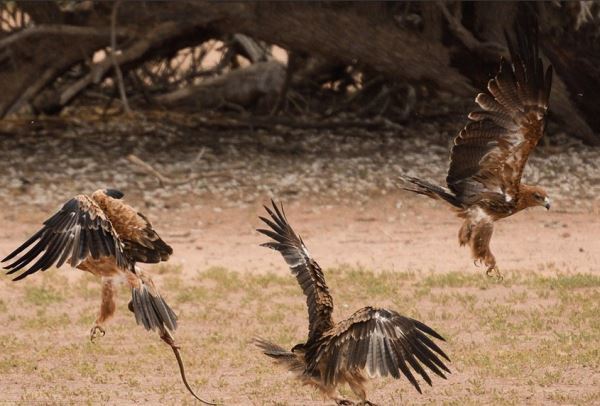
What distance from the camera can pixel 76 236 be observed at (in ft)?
23.1

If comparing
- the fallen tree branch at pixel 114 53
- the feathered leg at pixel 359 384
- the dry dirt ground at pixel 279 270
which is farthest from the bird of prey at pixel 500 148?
→ the fallen tree branch at pixel 114 53

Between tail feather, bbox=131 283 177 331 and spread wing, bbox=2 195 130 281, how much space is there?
340 millimetres

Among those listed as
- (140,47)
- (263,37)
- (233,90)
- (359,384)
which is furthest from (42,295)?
(233,90)

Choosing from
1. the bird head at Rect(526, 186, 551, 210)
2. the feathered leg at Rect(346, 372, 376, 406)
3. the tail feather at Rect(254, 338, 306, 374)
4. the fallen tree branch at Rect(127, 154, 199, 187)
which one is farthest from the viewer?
the fallen tree branch at Rect(127, 154, 199, 187)

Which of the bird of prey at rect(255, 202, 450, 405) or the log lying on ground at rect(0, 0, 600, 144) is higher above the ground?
the bird of prey at rect(255, 202, 450, 405)

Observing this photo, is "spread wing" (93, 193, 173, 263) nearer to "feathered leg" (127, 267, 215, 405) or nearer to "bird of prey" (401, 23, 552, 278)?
"feathered leg" (127, 267, 215, 405)

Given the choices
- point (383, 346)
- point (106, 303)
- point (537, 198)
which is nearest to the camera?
point (383, 346)

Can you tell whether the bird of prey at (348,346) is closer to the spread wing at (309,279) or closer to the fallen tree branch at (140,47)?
the spread wing at (309,279)

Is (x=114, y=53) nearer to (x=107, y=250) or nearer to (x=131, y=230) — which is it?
(x=131, y=230)

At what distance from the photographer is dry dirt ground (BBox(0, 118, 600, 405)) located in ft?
26.6

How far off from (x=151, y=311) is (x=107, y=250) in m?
0.48

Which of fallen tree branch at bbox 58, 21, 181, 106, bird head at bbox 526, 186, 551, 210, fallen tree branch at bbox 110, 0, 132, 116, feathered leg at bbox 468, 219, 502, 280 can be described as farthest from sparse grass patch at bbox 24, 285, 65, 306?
fallen tree branch at bbox 58, 21, 181, 106

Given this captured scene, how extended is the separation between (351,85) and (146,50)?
5281 millimetres

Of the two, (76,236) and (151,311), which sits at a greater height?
(76,236)
